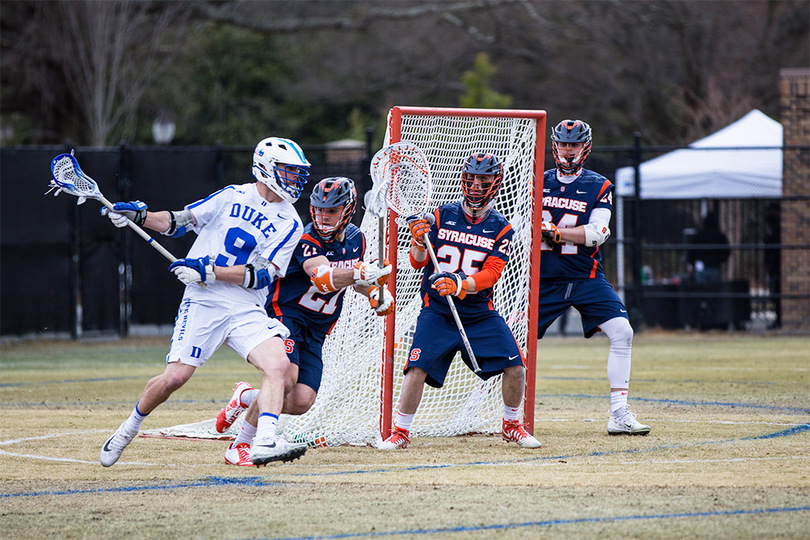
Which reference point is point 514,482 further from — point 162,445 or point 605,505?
point 162,445

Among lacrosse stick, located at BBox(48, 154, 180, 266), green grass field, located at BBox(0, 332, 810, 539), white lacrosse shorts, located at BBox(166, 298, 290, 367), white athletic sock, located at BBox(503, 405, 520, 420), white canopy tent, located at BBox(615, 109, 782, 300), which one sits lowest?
green grass field, located at BBox(0, 332, 810, 539)

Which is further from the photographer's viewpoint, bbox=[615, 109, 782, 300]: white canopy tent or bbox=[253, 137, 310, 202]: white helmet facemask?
bbox=[615, 109, 782, 300]: white canopy tent

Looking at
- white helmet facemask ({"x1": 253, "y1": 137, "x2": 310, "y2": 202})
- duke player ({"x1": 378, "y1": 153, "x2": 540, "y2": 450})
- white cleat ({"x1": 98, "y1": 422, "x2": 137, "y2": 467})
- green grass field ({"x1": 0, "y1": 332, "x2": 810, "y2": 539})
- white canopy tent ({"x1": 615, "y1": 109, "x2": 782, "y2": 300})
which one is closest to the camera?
green grass field ({"x1": 0, "y1": 332, "x2": 810, "y2": 539})

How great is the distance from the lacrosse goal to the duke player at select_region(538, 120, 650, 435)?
173 millimetres

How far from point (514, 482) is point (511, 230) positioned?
6.63ft

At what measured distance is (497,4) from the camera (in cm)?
3244

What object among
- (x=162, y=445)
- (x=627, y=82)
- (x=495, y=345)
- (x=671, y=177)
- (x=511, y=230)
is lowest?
(x=162, y=445)

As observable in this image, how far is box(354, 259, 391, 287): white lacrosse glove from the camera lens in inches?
275

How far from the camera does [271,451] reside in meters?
6.45

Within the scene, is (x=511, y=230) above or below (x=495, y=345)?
above

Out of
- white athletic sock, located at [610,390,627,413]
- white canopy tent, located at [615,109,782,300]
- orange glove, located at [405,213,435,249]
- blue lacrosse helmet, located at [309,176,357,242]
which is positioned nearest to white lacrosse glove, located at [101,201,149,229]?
blue lacrosse helmet, located at [309,176,357,242]

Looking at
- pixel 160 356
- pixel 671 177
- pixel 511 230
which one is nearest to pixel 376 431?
pixel 511 230

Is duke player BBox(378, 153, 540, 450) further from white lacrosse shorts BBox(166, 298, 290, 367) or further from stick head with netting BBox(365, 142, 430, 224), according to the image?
white lacrosse shorts BBox(166, 298, 290, 367)

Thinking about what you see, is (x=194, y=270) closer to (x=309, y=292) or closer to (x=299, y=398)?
(x=309, y=292)
